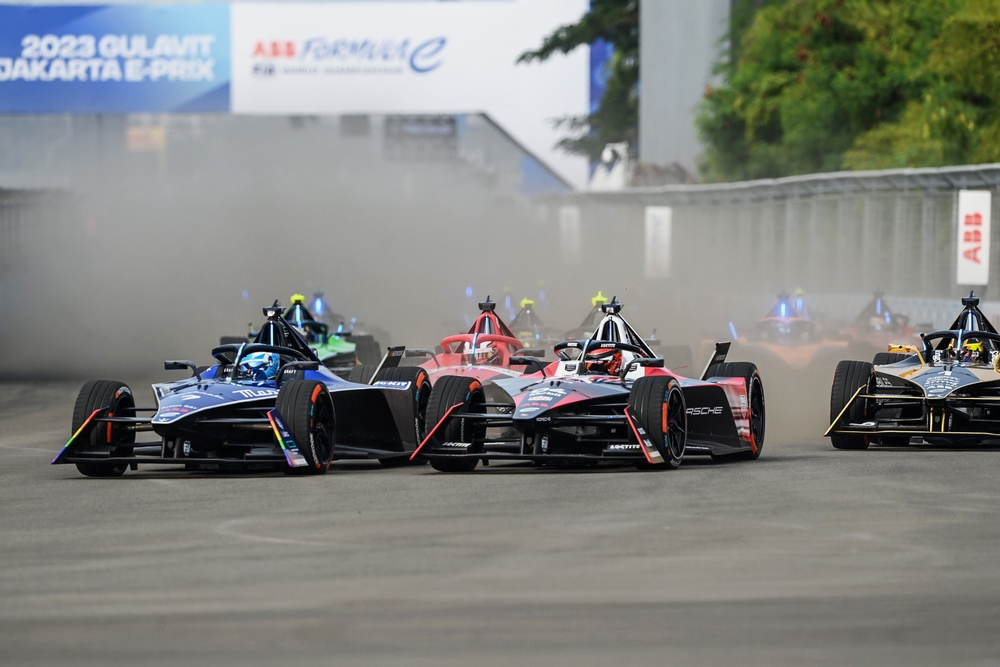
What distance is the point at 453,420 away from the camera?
14.0 metres

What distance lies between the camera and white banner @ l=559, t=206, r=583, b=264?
57625 millimetres

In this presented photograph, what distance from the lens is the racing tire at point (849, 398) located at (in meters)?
15.9

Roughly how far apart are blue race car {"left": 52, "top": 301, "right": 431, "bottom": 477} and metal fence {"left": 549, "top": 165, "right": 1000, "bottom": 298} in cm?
1382

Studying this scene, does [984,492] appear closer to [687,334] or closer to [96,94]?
[687,334]

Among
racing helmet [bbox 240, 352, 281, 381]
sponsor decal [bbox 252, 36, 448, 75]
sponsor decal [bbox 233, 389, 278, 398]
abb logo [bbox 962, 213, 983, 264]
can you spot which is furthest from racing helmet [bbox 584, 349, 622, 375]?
sponsor decal [bbox 252, 36, 448, 75]

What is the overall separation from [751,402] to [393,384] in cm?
328

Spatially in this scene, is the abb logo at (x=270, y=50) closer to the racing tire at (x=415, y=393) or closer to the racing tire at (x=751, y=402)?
the racing tire at (x=415, y=393)

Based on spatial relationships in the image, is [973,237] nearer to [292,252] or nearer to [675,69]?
[292,252]

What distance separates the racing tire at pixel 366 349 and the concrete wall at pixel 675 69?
3851cm

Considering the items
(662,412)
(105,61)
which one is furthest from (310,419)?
(105,61)

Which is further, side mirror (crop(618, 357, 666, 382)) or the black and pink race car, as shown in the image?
side mirror (crop(618, 357, 666, 382))

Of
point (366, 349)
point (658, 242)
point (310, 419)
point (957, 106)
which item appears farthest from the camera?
point (658, 242)

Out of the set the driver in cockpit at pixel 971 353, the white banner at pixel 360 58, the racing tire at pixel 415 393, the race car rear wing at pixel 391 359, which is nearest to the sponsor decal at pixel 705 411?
the racing tire at pixel 415 393

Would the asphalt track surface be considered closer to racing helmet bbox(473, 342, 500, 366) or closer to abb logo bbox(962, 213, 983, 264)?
racing helmet bbox(473, 342, 500, 366)
